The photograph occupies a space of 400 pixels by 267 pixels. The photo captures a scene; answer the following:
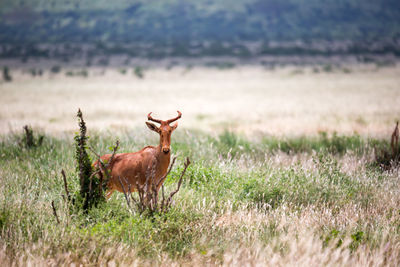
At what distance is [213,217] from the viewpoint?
438cm

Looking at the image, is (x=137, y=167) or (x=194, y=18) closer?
(x=137, y=167)

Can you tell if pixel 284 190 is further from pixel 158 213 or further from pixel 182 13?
pixel 182 13

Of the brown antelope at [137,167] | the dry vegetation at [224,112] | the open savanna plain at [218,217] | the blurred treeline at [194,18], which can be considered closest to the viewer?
the open savanna plain at [218,217]

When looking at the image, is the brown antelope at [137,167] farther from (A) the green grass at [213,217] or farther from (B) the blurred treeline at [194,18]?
(B) the blurred treeline at [194,18]

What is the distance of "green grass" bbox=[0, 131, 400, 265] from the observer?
12.3 ft

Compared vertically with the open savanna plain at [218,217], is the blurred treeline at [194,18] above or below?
above

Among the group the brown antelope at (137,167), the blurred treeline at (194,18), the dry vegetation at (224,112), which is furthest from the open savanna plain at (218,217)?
the blurred treeline at (194,18)

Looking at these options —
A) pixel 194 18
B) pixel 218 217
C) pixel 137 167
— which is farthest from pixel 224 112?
→ pixel 194 18

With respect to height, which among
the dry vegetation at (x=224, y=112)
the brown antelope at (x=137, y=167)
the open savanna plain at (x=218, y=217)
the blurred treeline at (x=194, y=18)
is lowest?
the dry vegetation at (x=224, y=112)

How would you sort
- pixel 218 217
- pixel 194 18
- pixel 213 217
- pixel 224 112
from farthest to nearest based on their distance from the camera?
pixel 194 18
pixel 224 112
pixel 218 217
pixel 213 217

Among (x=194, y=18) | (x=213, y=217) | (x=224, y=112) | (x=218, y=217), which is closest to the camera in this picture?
(x=213, y=217)

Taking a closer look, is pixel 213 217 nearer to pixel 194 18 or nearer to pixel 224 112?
pixel 224 112

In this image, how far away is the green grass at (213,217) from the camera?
3764mm

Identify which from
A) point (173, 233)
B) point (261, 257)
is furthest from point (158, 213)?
point (261, 257)
